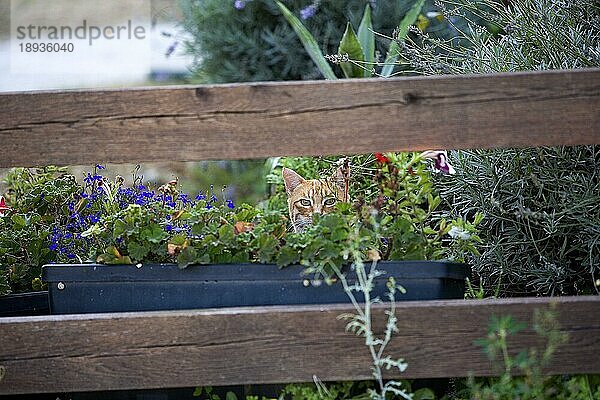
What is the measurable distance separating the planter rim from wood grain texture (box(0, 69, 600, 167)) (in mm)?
269

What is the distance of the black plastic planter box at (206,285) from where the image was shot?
1745mm

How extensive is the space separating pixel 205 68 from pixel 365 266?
3.88 m

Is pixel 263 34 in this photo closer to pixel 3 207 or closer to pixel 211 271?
pixel 3 207

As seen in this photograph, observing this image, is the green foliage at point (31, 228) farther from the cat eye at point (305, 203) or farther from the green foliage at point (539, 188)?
the green foliage at point (539, 188)

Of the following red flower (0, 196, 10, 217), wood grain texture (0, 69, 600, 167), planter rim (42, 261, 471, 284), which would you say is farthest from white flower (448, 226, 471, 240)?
red flower (0, 196, 10, 217)

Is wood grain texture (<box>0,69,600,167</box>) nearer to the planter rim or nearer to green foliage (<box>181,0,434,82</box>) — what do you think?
the planter rim

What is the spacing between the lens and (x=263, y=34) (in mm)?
5133

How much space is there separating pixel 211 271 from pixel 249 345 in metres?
0.19

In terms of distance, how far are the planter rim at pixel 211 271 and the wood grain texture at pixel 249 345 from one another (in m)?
0.09

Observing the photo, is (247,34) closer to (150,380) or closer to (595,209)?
(595,209)

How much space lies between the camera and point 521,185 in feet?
7.72

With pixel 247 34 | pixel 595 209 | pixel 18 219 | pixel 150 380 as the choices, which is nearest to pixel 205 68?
pixel 247 34

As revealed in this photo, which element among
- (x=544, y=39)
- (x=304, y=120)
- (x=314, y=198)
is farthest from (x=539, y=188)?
(x=304, y=120)

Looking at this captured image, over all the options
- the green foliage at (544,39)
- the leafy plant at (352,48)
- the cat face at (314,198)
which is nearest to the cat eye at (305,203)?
the cat face at (314,198)
